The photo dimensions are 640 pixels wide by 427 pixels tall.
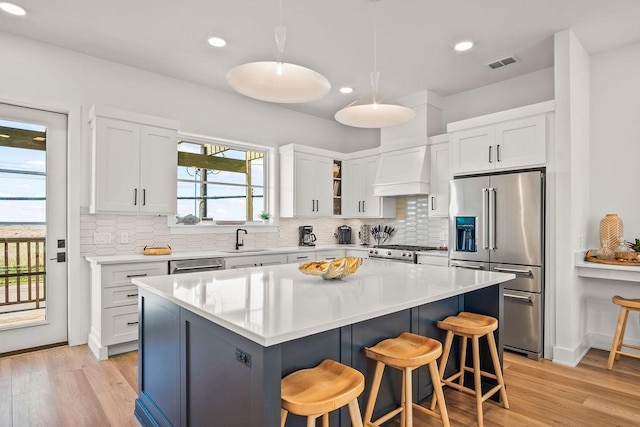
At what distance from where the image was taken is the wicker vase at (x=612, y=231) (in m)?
3.54

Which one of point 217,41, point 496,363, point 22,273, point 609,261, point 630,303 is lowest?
point 496,363

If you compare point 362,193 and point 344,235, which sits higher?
point 362,193

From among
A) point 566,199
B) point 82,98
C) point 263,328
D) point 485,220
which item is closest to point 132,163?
point 82,98

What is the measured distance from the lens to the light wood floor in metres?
2.42

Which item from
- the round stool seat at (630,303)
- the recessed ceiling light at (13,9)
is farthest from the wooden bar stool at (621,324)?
the recessed ceiling light at (13,9)

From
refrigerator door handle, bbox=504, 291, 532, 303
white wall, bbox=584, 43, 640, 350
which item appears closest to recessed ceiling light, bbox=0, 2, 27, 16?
refrigerator door handle, bbox=504, 291, 532, 303

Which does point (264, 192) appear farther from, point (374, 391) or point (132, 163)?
point (374, 391)

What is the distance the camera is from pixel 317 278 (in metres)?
2.51

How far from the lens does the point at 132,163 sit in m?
3.88

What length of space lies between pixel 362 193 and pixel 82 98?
12.3 feet

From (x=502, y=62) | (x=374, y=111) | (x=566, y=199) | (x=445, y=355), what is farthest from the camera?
(x=502, y=62)

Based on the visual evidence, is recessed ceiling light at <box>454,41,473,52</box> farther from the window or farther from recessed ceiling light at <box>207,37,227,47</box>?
A: the window

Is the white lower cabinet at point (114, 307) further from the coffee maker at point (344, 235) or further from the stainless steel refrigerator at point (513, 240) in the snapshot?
the stainless steel refrigerator at point (513, 240)

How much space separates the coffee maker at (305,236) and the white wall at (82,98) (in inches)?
62.2
